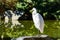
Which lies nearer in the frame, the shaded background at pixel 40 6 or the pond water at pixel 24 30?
the pond water at pixel 24 30

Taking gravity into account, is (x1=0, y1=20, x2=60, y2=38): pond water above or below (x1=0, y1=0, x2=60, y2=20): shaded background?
below

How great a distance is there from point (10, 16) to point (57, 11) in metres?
1.26

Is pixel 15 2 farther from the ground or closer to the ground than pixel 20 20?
farther from the ground

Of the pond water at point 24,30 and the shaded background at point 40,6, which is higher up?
the shaded background at point 40,6

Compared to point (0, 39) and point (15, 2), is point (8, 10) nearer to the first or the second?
point (15, 2)

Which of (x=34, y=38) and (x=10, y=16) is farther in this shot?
(x=10, y=16)

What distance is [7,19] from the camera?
6.13 m

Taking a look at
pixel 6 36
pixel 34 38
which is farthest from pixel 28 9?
pixel 34 38

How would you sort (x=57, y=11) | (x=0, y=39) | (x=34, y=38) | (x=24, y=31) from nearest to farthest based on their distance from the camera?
1. (x=34, y=38)
2. (x=0, y=39)
3. (x=24, y=31)
4. (x=57, y=11)

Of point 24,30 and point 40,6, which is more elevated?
point 40,6

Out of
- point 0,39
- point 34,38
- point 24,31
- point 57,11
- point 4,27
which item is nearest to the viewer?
point 34,38

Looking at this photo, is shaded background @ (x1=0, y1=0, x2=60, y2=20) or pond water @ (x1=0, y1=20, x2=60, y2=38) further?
shaded background @ (x1=0, y1=0, x2=60, y2=20)

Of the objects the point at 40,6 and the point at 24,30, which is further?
the point at 40,6

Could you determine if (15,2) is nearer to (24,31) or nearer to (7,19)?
(7,19)
